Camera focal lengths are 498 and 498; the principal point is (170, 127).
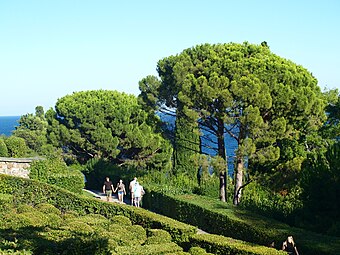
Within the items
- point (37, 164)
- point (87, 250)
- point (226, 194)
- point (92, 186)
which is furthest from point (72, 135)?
point (87, 250)

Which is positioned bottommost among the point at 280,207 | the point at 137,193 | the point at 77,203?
the point at 77,203

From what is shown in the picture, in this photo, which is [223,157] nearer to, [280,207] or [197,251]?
[280,207]

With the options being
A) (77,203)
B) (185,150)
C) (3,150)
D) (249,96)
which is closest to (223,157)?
(249,96)

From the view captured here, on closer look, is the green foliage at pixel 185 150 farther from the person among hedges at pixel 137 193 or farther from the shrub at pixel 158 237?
the shrub at pixel 158 237

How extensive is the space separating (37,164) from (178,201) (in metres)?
7.66

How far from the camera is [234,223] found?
12164 mm

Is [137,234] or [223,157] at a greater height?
[223,157]

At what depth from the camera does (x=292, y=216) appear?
42.0 ft

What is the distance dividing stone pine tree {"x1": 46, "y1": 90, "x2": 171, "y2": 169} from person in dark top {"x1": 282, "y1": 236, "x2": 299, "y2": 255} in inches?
844

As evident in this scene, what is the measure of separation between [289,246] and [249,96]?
7714 millimetres

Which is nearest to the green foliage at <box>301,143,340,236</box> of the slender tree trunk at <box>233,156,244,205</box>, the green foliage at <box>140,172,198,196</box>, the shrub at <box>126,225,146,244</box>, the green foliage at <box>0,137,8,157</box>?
the shrub at <box>126,225,146,244</box>

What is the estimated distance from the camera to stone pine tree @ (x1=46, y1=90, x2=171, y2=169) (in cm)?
3167

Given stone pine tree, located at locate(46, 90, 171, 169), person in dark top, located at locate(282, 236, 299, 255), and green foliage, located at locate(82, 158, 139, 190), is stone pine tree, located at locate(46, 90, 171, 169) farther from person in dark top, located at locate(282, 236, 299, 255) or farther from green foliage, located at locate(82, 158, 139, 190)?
person in dark top, located at locate(282, 236, 299, 255)

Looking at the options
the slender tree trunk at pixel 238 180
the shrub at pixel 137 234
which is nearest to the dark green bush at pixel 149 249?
the shrub at pixel 137 234
